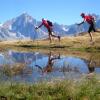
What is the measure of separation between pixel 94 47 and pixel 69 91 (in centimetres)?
4299

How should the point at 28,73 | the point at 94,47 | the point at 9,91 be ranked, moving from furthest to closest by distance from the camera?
1. the point at 94,47
2. the point at 28,73
3. the point at 9,91

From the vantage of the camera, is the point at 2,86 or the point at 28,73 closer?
the point at 2,86

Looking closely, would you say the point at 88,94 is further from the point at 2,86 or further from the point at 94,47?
the point at 94,47

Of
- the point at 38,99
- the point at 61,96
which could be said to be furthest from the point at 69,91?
the point at 38,99

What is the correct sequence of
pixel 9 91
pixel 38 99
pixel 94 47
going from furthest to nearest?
pixel 94 47
pixel 9 91
pixel 38 99

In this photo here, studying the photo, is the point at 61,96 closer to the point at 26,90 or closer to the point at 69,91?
the point at 69,91

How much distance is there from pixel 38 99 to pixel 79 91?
1.88m

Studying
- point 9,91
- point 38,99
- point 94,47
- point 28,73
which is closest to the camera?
point 38,99

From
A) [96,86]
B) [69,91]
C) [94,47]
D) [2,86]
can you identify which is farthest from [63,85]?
[94,47]

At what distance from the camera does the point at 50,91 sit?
57.9 feet

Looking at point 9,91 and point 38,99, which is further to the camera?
point 9,91

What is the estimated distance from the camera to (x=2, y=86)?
18.1m

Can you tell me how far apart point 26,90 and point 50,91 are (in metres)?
1.14

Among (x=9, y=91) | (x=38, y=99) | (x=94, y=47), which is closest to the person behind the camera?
(x=38, y=99)
